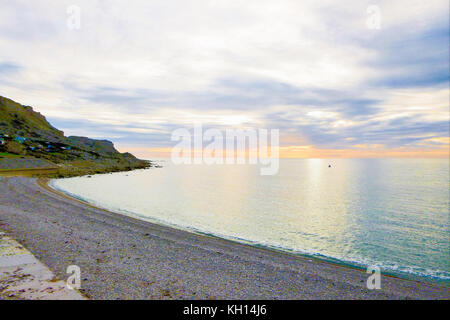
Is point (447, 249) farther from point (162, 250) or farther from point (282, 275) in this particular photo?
point (162, 250)

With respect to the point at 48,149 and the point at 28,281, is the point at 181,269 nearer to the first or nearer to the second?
the point at 28,281

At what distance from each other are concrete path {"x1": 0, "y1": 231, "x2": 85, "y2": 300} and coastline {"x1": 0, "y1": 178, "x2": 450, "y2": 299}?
1.97 feet

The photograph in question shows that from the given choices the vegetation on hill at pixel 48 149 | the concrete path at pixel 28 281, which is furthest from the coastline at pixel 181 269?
the vegetation on hill at pixel 48 149

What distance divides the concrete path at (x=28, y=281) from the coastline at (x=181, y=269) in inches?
23.7

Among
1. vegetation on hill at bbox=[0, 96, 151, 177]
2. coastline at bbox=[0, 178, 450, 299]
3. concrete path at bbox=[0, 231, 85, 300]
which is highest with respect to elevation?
vegetation on hill at bbox=[0, 96, 151, 177]

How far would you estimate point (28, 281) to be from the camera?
9.97 m

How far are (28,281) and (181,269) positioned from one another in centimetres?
626

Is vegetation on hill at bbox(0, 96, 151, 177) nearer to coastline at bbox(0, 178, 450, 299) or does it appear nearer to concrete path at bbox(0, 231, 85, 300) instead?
coastline at bbox(0, 178, 450, 299)

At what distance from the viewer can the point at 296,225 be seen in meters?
32.1

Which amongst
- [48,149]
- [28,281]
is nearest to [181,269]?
[28,281]

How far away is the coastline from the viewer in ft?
35.4

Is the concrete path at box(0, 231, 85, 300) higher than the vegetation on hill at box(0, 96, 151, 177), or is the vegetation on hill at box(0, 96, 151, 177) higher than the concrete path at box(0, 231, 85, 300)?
the vegetation on hill at box(0, 96, 151, 177)

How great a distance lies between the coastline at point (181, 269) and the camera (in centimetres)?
1080

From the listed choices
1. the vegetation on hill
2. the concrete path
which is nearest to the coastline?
the concrete path
